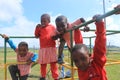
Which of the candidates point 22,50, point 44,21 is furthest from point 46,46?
point 22,50

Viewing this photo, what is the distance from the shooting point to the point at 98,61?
353cm

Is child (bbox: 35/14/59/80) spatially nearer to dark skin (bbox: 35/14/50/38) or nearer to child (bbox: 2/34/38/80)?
dark skin (bbox: 35/14/50/38)

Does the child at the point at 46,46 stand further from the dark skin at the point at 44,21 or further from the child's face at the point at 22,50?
the child's face at the point at 22,50

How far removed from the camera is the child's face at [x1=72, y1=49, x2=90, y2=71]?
3.44 metres

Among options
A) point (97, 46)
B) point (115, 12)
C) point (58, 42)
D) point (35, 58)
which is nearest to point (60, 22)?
point (58, 42)

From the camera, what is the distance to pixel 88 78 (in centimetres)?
352

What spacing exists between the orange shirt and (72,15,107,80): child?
8.88 ft

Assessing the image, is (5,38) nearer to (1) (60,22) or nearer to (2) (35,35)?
(2) (35,35)

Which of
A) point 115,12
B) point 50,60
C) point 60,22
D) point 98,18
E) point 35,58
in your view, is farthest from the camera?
point 35,58

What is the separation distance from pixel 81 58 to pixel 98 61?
0.63 feet

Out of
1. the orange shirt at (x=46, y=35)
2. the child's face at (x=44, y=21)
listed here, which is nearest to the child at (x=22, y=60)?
the orange shirt at (x=46, y=35)

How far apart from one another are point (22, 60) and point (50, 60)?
90 centimetres

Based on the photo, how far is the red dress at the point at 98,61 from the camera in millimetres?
3443

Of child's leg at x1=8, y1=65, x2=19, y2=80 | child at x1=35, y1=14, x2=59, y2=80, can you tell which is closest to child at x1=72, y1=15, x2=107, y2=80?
child at x1=35, y1=14, x2=59, y2=80
